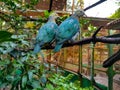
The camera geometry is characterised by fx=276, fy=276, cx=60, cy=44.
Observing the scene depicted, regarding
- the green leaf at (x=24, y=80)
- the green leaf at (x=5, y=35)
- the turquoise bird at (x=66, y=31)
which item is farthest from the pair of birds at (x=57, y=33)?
the green leaf at (x=5, y=35)

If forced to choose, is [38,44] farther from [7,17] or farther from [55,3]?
[55,3]

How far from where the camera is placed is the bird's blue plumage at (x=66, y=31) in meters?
1.81

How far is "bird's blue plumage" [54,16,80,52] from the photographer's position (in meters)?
1.81

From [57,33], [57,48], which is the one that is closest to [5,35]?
[57,48]

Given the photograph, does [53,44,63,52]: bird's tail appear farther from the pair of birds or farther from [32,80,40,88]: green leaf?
[32,80,40,88]: green leaf

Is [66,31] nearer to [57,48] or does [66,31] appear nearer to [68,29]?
[68,29]

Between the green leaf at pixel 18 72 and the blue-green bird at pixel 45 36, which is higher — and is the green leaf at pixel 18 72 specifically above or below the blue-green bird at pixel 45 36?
below

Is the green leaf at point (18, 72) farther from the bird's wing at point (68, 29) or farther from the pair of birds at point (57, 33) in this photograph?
the bird's wing at point (68, 29)

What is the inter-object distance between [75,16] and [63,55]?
3.15 metres

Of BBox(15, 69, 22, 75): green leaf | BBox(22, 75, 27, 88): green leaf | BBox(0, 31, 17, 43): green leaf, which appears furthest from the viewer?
BBox(15, 69, 22, 75): green leaf

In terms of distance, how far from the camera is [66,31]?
1.97 m

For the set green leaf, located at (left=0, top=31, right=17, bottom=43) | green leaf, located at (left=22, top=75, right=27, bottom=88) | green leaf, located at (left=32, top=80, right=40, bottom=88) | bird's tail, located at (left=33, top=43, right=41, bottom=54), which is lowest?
green leaf, located at (left=32, top=80, right=40, bottom=88)

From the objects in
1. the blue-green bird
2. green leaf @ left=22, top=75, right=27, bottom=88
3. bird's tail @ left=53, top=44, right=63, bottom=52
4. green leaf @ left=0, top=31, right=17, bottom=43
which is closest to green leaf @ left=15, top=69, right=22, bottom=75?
green leaf @ left=22, top=75, right=27, bottom=88

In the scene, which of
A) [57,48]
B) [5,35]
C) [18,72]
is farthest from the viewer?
[18,72]
